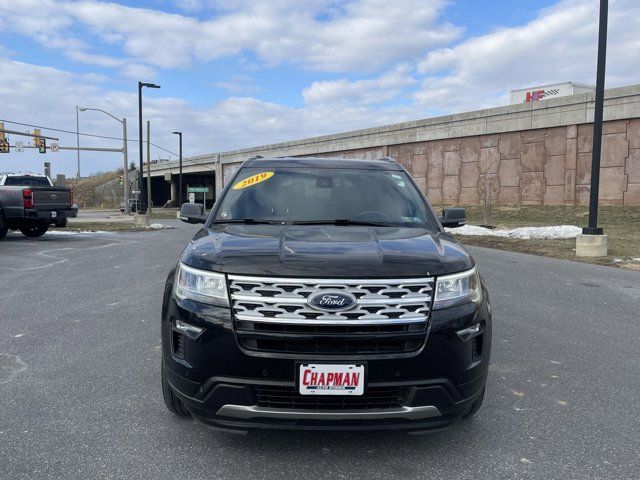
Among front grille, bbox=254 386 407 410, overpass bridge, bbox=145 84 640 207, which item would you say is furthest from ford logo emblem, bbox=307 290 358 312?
overpass bridge, bbox=145 84 640 207

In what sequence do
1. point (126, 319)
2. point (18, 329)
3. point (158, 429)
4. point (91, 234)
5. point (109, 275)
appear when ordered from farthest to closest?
point (91, 234), point (109, 275), point (126, 319), point (18, 329), point (158, 429)

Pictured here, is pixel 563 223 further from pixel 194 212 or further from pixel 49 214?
pixel 194 212

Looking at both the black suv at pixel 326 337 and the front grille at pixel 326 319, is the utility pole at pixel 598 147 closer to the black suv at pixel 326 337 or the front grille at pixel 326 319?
the black suv at pixel 326 337

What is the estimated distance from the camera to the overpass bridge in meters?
24.3

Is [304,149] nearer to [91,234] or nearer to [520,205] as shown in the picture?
[520,205]

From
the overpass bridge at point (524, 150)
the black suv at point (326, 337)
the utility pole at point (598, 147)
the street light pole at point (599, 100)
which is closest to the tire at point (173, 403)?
the black suv at point (326, 337)

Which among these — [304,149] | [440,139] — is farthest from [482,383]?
[304,149]

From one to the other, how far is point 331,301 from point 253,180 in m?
2.06

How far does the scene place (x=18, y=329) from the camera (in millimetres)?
5707

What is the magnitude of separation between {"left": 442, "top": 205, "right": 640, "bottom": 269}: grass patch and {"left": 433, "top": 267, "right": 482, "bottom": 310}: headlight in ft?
32.7

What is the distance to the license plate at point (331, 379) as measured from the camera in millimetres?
2604

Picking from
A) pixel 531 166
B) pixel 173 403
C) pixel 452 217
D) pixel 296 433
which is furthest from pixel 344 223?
pixel 531 166

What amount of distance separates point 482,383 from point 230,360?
1.40 metres

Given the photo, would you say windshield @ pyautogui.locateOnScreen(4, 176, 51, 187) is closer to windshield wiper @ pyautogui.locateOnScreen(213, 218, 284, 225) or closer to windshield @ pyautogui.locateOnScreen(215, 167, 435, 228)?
windshield @ pyautogui.locateOnScreen(215, 167, 435, 228)
